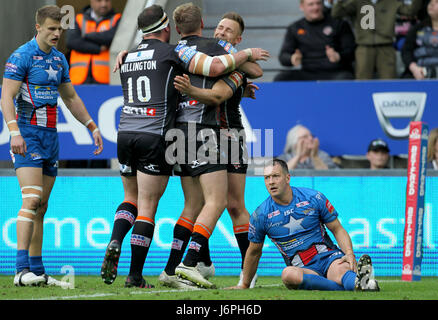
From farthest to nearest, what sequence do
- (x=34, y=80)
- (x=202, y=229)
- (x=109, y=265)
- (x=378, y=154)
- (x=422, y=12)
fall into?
(x=422, y=12), (x=378, y=154), (x=34, y=80), (x=202, y=229), (x=109, y=265)

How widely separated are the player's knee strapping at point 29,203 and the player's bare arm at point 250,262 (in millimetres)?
1762

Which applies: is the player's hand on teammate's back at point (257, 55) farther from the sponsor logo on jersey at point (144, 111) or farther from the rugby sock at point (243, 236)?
the rugby sock at point (243, 236)

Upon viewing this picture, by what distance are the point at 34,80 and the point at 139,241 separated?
165cm

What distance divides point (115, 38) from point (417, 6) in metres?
4.02

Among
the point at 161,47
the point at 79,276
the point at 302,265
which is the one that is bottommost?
the point at 79,276

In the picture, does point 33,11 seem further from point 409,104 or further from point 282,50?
point 409,104

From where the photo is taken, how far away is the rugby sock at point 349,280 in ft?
20.9

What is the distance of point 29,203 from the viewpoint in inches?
273

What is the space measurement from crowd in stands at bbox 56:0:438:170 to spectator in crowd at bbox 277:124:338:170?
1550 millimetres

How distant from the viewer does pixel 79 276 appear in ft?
28.4

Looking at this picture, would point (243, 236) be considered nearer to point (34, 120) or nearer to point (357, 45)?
point (34, 120)

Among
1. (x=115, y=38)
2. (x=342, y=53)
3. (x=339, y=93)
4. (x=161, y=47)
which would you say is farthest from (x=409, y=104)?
(x=161, y=47)

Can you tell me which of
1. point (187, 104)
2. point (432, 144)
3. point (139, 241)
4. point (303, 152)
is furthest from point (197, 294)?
point (432, 144)

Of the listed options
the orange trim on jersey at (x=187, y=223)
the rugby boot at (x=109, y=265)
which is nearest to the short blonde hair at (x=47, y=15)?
the orange trim on jersey at (x=187, y=223)
